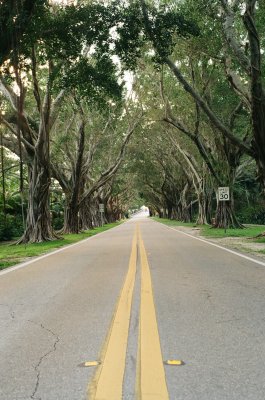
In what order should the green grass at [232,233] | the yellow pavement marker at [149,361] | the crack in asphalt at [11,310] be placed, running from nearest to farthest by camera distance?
the yellow pavement marker at [149,361]
the crack in asphalt at [11,310]
the green grass at [232,233]

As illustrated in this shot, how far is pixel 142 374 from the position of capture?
12.6ft

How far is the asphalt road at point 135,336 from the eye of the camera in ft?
12.0

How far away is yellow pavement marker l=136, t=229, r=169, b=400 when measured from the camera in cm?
347

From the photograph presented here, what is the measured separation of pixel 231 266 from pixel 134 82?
25960 millimetres

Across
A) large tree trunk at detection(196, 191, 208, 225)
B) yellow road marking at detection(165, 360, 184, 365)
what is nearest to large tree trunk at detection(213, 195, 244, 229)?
large tree trunk at detection(196, 191, 208, 225)

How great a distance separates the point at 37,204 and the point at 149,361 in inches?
813

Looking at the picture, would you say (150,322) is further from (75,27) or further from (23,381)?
(75,27)

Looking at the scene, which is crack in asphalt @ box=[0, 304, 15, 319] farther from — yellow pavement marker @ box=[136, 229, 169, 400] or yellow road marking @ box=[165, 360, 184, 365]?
yellow road marking @ box=[165, 360, 184, 365]

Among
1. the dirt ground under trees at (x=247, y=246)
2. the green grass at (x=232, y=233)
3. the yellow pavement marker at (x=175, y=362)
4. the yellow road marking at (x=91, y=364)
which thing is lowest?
the yellow pavement marker at (x=175, y=362)

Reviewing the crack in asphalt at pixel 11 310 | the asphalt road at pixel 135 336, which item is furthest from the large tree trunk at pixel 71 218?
the crack in asphalt at pixel 11 310

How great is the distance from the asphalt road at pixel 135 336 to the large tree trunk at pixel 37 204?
566 inches

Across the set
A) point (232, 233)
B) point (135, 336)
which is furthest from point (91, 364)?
point (232, 233)

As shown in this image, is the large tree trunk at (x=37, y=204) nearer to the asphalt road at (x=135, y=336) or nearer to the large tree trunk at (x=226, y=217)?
the large tree trunk at (x=226, y=217)

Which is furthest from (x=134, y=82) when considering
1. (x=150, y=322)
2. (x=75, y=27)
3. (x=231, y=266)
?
(x=150, y=322)
